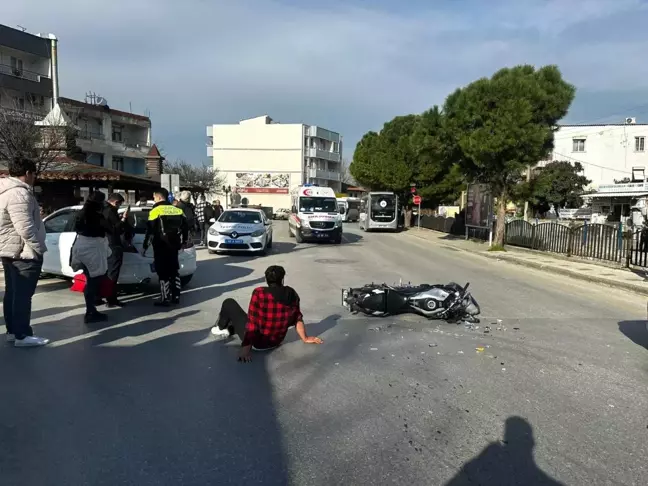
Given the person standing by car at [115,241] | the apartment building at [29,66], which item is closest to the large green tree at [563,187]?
the apartment building at [29,66]

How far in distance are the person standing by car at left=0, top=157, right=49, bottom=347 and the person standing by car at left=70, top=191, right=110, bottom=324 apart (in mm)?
997

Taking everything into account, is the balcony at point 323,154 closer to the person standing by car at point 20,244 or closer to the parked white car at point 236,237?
the parked white car at point 236,237

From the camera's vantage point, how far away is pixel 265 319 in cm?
Answer: 557

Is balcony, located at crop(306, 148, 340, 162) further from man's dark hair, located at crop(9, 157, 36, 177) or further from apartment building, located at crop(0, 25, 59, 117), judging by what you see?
man's dark hair, located at crop(9, 157, 36, 177)

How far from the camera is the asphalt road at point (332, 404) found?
329cm

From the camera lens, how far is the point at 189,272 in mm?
10008

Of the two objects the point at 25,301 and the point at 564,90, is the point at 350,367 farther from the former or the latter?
the point at 564,90

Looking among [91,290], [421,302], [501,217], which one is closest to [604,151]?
[501,217]

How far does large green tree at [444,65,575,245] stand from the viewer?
18.6m

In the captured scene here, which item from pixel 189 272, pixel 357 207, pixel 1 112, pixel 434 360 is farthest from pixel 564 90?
pixel 357 207

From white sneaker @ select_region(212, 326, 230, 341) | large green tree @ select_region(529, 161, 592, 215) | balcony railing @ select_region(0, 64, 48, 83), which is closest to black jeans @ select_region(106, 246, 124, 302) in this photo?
white sneaker @ select_region(212, 326, 230, 341)

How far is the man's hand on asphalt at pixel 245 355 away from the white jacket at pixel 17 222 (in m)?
2.37

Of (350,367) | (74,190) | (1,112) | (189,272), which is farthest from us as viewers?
(74,190)

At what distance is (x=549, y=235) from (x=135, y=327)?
1601cm
